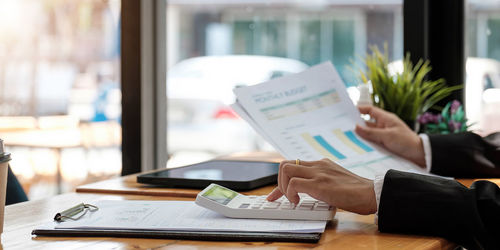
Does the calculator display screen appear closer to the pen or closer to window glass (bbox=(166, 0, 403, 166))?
the pen

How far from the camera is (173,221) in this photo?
0.87 m

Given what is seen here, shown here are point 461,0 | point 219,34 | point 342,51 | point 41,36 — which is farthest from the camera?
point 219,34

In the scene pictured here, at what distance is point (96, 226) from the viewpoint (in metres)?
0.84

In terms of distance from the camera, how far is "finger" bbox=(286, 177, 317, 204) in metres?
0.91

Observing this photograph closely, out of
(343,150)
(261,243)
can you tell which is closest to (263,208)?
(261,243)

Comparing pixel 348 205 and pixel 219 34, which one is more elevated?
pixel 219 34

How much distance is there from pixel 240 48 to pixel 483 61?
1366mm

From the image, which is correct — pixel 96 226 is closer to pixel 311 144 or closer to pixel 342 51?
pixel 311 144

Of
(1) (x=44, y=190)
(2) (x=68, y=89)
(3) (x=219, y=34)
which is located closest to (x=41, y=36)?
(2) (x=68, y=89)

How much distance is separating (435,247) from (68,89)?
6.66 ft

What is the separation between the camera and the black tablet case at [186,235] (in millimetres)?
783

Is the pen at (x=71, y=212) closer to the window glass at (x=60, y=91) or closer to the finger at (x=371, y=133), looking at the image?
the finger at (x=371, y=133)

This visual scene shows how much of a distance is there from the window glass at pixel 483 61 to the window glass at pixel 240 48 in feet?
1.01

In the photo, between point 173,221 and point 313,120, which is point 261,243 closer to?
point 173,221
